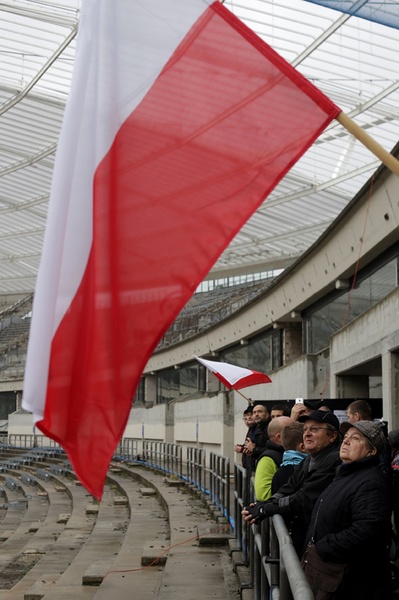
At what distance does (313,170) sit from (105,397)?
151ft

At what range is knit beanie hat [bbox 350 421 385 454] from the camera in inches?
218

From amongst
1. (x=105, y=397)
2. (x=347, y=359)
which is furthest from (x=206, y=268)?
(x=347, y=359)

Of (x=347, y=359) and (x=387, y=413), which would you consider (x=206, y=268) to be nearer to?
(x=387, y=413)

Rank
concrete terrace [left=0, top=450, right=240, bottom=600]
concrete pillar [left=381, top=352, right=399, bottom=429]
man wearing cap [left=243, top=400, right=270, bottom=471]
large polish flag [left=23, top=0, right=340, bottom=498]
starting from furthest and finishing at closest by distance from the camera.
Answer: concrete pillar [left=381, top=352, right=399, bottom=429], man wearing cap [left=243, top=400, right=270, bottom=471], concrete terrace [left=0, top=450, right=240, bottom=600], large polish flag [left=23, top=0, right=340, bottom=498]

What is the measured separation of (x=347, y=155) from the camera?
155ft

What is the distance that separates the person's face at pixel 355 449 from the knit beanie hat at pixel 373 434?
1.0 inches

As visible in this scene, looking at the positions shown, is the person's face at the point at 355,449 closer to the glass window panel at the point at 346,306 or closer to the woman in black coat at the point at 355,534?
the woman in black coat at the point at 355,534

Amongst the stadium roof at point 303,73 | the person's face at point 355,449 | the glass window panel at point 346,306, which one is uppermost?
the stadium roof at point 303,73

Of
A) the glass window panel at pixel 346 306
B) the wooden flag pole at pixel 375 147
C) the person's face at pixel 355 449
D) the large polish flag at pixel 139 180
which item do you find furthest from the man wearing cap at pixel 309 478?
the glass window panel at pixel 346 306

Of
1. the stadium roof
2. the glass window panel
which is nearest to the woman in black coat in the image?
the glass window panel

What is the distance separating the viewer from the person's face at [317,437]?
20.9ft

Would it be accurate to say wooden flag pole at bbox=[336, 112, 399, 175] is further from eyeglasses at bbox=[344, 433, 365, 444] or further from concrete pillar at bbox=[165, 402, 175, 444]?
concrete pillar at bbox=[165, 402, 175, 444]

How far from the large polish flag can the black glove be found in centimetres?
167

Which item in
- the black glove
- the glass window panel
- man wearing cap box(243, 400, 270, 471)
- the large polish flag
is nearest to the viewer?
the large polish flag
